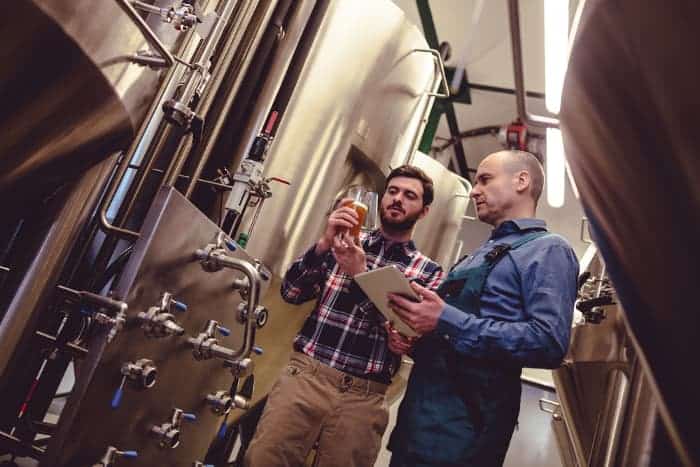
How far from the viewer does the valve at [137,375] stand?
1053mm

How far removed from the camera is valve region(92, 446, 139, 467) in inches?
40.8

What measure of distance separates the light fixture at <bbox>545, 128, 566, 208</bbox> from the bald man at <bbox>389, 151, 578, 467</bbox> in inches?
58.7

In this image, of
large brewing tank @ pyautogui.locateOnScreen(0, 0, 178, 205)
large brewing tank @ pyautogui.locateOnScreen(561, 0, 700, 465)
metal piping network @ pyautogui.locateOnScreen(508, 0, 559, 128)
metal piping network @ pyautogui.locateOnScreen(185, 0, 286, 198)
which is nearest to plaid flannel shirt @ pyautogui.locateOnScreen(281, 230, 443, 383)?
metal piping network @ pyautogui.locateOnScreen(185, 0, 286, 198)

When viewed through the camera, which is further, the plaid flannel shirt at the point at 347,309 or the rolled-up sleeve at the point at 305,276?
the rolled-up sleeve at the point at 305,276

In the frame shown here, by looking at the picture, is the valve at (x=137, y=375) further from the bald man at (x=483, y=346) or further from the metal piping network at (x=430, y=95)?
the metal piping network at (x=430, y=95)

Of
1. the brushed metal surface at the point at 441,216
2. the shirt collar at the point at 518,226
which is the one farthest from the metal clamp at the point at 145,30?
the brushed metal surface at the point at 441,216

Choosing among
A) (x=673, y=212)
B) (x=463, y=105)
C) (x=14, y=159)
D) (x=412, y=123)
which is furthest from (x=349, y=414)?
(x=463, y=105)

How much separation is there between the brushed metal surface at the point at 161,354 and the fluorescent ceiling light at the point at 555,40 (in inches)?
60.3

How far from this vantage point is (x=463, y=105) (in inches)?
224

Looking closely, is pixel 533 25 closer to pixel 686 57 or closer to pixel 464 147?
pixel 464 147

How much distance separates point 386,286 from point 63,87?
0.92m

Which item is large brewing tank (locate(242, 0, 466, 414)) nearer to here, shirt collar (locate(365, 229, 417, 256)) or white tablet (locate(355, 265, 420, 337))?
shirt collar (locate(365, 229, 417, 256))

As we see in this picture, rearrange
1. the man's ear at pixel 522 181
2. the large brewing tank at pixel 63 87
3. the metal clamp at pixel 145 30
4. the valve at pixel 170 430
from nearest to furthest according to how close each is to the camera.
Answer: the large brewing tank at pixel 63 87, the metal clamp at pixel 145 30, the valve at pixel 170 430, the man's ear at pixel 522 181

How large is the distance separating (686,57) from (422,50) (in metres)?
2.44
